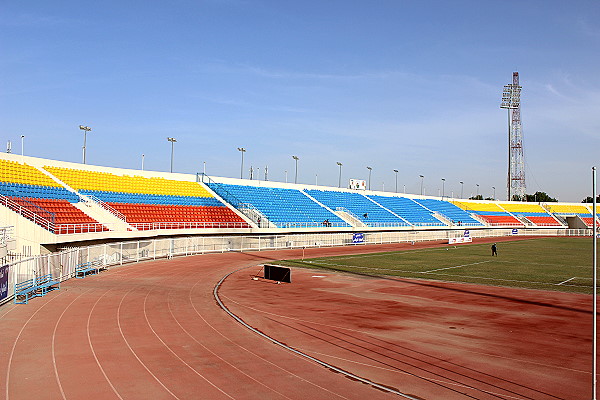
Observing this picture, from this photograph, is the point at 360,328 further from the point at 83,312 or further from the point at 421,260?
the point at 421,260

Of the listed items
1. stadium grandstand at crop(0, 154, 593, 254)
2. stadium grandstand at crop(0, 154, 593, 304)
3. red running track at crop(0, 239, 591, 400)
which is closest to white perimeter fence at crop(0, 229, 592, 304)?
stadium grandstand at crop(0, 154, 593, 304)

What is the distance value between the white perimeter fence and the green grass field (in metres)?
8.89

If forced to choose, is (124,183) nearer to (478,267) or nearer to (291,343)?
(478,267)

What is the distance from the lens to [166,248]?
1724 inches

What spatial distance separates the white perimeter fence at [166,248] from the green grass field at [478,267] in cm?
889

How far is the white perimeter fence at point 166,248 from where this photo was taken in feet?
77.1

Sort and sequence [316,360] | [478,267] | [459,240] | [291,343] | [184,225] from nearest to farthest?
1. [316,360]
2. [291,343]
3. [478,267]
4. [184,225]
5. [459,240]

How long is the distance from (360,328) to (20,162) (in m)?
35.9

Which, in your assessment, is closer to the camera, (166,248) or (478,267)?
(478,267)

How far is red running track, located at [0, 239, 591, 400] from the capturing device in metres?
12.4

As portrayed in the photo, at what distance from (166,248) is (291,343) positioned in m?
29.4

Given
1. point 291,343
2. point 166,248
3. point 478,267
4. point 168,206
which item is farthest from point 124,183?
point 291,343

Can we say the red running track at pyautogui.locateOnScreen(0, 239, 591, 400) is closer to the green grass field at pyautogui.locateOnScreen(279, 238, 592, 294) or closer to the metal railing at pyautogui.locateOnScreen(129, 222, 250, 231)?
the green grass field at pyautogui.locateOnScreen(279, 238, 592, 294)

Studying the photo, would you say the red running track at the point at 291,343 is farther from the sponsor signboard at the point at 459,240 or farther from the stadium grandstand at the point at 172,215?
the sponsor signboard at the point at 459,240
